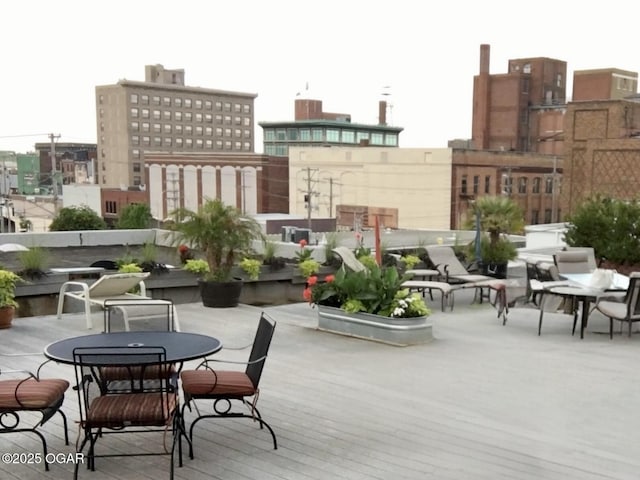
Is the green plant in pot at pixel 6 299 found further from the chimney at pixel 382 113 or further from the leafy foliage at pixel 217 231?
the chimney at pixel 382 113

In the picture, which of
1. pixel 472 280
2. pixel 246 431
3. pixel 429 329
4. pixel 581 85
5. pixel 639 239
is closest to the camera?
pixel 246 431

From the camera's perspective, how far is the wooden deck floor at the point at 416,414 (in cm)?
425

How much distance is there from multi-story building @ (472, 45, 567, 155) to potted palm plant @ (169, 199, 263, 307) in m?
62.5

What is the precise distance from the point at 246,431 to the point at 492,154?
54.7m

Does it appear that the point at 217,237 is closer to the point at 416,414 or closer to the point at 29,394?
the point at 416,414

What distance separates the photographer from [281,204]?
69.1 metres

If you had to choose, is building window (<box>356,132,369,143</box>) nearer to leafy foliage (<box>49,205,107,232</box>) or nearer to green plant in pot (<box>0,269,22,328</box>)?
leafy foliage (<box>49,205,107,232</box>)

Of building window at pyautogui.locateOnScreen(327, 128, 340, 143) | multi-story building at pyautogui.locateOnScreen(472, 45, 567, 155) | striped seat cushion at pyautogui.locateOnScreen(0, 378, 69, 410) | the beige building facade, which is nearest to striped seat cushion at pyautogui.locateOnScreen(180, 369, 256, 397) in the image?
striped seat cushion at pyautogui.locateOnScreen(0, 378, 69, 410)

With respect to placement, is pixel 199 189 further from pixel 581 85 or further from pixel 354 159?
pixel 581 85

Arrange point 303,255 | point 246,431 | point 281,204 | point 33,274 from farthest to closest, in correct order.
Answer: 1. point 281,204
2. point 303,255
3. point 33,274
4. point 246,431

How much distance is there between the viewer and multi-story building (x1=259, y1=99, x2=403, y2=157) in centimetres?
9481

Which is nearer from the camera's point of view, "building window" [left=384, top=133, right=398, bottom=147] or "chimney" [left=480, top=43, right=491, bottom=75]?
"chimney" [left=480, top=43, right=491, bottom=75]

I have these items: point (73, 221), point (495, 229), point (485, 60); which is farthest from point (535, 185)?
point (495, 229)

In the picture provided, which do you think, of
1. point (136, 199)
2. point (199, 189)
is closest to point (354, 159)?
point (199, 189)
